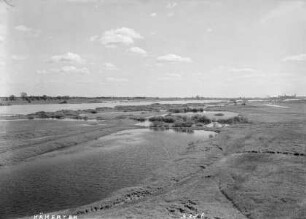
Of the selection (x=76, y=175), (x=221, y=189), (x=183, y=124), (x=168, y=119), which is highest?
(x=168, y=119)

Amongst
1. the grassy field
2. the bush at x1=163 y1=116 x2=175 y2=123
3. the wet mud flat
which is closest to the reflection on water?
the grassy field

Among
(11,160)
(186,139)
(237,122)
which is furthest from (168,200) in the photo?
(237,122)

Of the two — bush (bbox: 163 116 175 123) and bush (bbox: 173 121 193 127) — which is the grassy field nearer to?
bush (bbox: 173 121 193 127)

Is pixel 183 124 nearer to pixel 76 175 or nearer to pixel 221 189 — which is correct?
pixel 76 175

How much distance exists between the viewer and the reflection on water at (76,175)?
21734 millimetres

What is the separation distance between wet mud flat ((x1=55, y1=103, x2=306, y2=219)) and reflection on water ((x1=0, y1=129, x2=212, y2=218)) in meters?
2.32

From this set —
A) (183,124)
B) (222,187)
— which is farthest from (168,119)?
(222,187)

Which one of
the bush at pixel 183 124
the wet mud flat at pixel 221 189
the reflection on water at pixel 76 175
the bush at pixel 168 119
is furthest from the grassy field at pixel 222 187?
the bush at pixel 168 119

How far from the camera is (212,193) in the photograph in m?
21.4

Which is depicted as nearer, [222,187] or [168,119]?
[222,187]

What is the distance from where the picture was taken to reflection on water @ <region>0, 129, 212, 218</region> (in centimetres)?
2173

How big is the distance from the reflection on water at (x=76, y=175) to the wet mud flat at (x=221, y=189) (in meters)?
2.32

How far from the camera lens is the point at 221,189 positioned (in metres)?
22.2

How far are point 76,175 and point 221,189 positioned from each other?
14.7 metres
